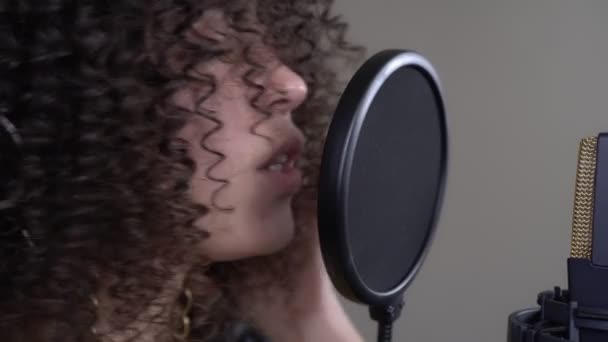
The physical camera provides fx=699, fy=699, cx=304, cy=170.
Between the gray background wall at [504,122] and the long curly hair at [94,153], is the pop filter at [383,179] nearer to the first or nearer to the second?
the long curly hair at [94,153]

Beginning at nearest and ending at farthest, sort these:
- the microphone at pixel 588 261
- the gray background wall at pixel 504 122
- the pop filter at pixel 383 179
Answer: the pop filter at pixel 383 179 → the microphone at pixel 588 261 → the gray background wall at pixel 504 122

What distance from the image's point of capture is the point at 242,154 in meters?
0.60

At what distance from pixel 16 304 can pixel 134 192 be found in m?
0.13

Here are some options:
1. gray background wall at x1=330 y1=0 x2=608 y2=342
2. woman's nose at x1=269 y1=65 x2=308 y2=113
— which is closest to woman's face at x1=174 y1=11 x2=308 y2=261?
woman's nose at x1=269 y1=65 x2=308 y2=113

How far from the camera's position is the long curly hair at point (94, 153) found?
1.67 feet

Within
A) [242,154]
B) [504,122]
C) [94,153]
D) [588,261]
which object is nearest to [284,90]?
[242,154]

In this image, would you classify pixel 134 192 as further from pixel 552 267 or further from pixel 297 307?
pixel 552 267

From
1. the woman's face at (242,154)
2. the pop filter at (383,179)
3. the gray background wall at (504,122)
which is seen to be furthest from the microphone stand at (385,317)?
the gray background wall at (504,122)

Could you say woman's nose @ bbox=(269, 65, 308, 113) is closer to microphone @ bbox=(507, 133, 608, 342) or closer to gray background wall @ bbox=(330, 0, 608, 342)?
microphone @ bbox=(507, 133, 608, 342)

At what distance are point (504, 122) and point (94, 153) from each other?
791mm

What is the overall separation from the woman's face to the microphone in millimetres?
256

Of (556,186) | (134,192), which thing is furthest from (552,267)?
(134,192)

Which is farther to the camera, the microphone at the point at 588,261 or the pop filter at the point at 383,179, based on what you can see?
the microphone at the point at 588,261

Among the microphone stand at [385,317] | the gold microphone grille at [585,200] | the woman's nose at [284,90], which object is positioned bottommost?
the microphone stand at [385,317]
